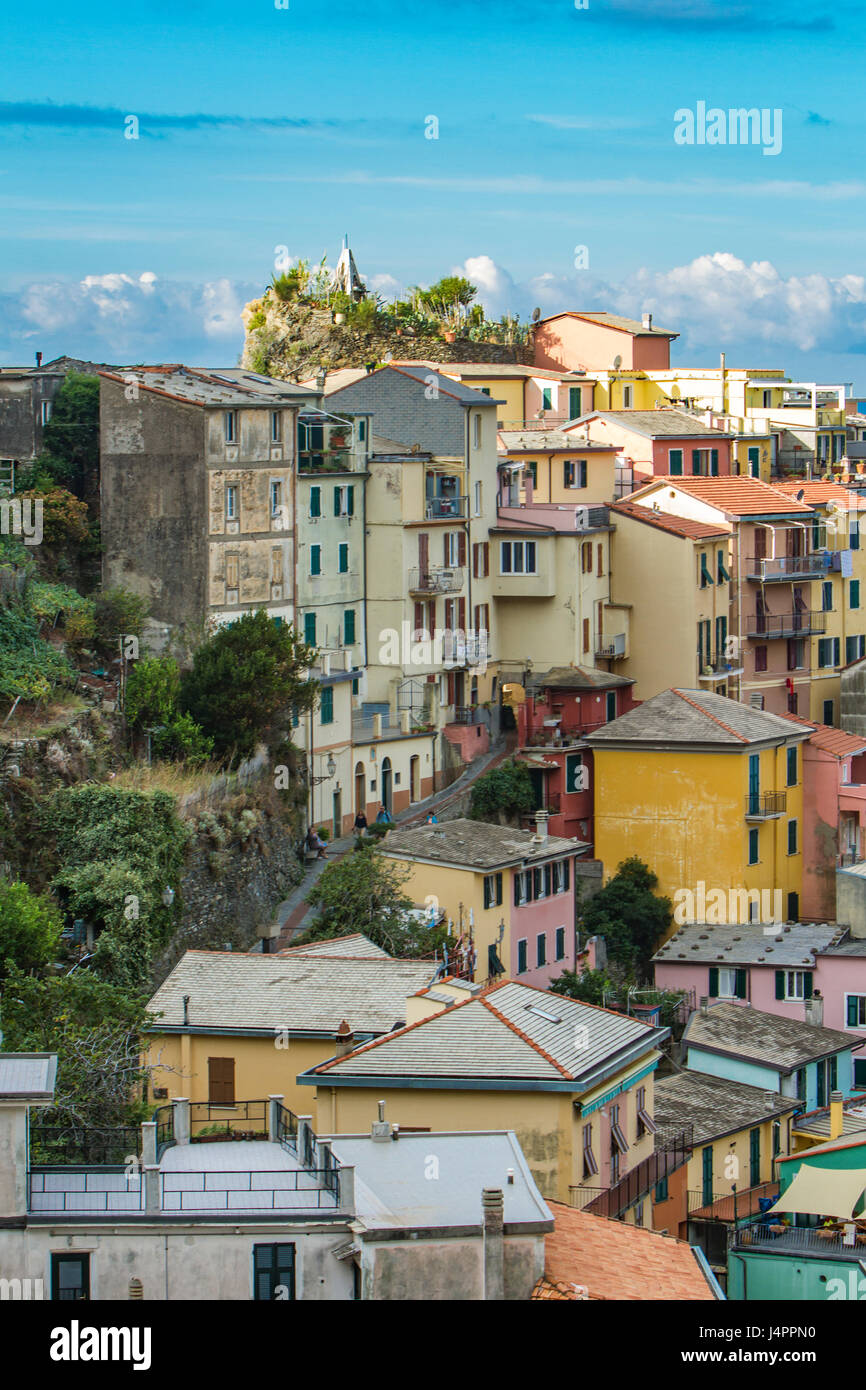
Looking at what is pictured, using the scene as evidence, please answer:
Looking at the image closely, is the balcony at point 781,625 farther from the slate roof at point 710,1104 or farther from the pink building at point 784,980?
the slate roof at point 710,1104

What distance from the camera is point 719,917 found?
72.1 meters

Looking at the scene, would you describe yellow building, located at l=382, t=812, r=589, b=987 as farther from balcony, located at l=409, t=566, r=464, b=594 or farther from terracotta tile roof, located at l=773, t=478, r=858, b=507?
terracotta tile roof, located at l=773, t=478, r=858, b=507

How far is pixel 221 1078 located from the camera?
46062 mm

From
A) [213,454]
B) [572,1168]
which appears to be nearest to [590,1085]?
[572,1168]

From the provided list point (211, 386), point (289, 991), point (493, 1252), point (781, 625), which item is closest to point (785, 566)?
point (781, 625)

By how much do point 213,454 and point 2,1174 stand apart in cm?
3473


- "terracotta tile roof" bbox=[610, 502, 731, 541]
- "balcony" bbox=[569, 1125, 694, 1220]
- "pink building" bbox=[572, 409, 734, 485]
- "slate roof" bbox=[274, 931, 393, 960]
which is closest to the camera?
"balcony" bbox=[569, 1125, 694, 1220]

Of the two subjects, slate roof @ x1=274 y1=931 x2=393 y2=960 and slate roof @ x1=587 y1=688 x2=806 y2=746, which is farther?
slate roof @ x1=587 y1=688 x2=806 y2=746

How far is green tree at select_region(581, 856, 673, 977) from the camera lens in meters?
69.3

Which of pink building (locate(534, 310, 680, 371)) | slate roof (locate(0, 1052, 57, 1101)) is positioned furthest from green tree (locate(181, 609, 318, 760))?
pink building (locate(534, 310, 680, 371))

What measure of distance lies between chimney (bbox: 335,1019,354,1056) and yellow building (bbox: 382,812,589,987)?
11878mm

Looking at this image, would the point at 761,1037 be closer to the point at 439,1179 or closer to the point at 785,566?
the point at 785,566

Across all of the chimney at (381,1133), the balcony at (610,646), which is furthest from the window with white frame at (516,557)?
the chimney at (381,1133)

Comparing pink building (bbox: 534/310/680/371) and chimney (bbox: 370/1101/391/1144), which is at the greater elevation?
pink building (bbox: 534/310/680/371)
